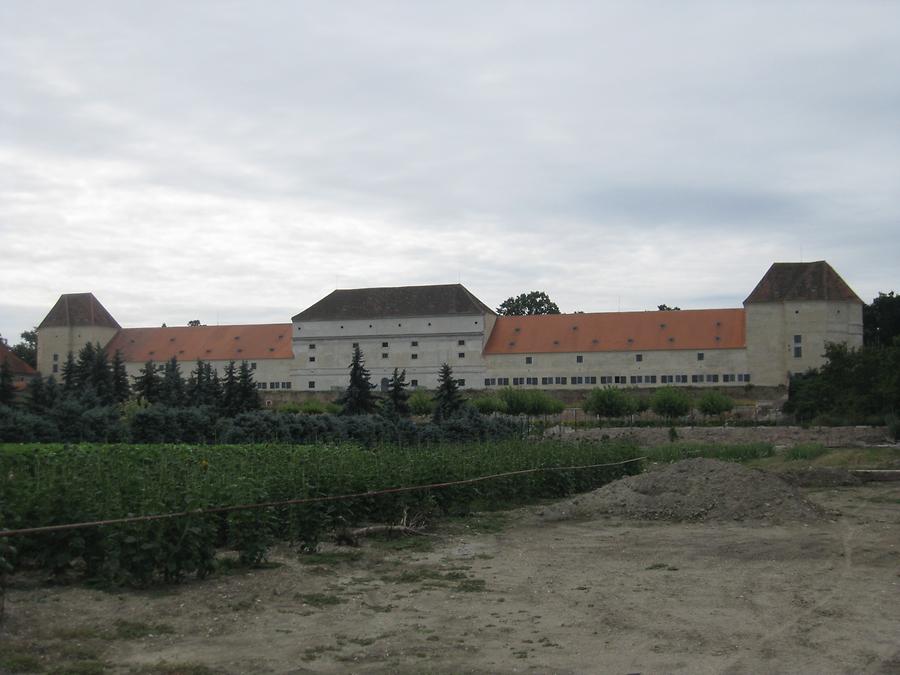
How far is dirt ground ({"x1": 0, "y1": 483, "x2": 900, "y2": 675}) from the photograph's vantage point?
8461 mm

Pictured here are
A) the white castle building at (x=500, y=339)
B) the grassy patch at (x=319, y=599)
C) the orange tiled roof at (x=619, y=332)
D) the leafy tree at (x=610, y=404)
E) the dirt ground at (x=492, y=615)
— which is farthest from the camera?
the orange tiled roof at (x=619, y=332)

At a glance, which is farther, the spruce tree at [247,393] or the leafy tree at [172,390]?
the leafy tree at [172,390]

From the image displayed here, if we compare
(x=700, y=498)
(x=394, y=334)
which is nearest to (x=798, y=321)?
(x=394, y=334)

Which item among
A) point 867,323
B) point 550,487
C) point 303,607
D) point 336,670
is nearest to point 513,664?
point 336,670

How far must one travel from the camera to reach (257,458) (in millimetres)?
18266

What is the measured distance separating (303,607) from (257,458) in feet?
26.1

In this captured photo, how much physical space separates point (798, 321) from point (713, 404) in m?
17.7

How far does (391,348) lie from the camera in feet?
294

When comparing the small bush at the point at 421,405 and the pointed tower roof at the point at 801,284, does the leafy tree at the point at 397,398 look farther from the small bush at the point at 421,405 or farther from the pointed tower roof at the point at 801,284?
the pointed tower roof at the point at 801,284

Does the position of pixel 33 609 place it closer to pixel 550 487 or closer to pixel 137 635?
pixel 137 635

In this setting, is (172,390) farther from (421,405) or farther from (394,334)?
(394,334)

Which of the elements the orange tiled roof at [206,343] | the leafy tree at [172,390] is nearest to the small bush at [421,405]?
the leafy tree at [172,390]

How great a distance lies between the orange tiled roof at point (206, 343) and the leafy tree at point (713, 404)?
139ft

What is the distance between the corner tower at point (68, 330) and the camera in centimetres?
9569
